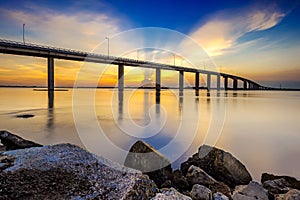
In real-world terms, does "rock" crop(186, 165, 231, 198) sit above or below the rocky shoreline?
below

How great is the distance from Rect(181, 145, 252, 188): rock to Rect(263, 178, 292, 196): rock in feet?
1.59

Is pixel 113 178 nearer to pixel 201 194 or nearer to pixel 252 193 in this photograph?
pixel 201 194

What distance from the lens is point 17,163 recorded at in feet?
10.00

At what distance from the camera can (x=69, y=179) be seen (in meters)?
2.70

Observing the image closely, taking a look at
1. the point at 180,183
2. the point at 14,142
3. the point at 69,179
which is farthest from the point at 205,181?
the point at 14,142

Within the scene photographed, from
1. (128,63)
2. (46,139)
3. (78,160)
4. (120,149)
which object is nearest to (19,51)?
(128,63)

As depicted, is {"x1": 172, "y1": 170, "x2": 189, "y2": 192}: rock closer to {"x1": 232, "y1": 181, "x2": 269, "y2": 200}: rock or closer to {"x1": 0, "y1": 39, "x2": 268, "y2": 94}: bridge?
{"x1": 232, "y1": 181, "x2": 269, "y2": 200}: rock

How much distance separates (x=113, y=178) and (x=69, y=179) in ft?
2.00

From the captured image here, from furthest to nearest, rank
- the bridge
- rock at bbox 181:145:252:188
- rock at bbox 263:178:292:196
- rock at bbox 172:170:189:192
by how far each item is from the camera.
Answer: the bridge → rock at bbox 181:145:252:188 → rock at bbox 172:170:189:192 → rock at bbox 263:178:292:196

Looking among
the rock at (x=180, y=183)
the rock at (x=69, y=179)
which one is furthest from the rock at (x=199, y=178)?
the rock at (x=69, y=179)

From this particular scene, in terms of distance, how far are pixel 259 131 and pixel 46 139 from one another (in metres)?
10.2

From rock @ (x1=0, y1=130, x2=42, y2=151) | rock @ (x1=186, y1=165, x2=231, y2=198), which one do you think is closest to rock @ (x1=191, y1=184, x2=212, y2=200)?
rock @ (x1=186, y1=165, x2=231, y2=198)

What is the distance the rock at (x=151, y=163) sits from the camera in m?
4.25

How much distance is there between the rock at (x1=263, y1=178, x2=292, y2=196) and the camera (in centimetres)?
392
